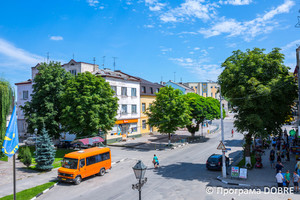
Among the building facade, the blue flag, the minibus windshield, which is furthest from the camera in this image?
the building facade

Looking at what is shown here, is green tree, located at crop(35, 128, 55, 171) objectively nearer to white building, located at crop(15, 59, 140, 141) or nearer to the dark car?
the dark car

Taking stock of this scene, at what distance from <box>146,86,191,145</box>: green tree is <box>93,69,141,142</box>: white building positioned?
840cm

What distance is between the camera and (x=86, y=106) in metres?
29.0

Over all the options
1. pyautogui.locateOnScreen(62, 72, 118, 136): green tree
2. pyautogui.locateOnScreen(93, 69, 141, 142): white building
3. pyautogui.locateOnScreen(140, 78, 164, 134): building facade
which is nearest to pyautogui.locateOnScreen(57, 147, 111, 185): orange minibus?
pyautogui.locateOnScreen(62, 72, 118, 136): green tree

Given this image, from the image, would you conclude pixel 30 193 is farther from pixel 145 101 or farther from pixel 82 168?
pixel 145 101

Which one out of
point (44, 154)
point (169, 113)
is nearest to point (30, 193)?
point (44, 154)

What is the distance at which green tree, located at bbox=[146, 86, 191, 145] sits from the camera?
3394cm

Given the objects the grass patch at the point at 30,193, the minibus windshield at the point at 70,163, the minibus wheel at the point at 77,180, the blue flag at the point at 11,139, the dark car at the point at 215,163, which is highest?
the blue flag at the point at 11,139

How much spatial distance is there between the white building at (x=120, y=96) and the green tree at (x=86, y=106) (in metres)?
8.47

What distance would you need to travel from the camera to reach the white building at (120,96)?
133ft

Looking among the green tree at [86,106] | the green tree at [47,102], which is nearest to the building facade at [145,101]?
Answer: the green tree at [86,106]

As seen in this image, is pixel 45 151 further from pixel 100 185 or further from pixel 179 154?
pixel 179 154

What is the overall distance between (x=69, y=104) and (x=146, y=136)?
2093cm

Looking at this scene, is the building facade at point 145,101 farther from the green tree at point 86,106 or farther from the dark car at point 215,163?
the dark car at point 215,163
